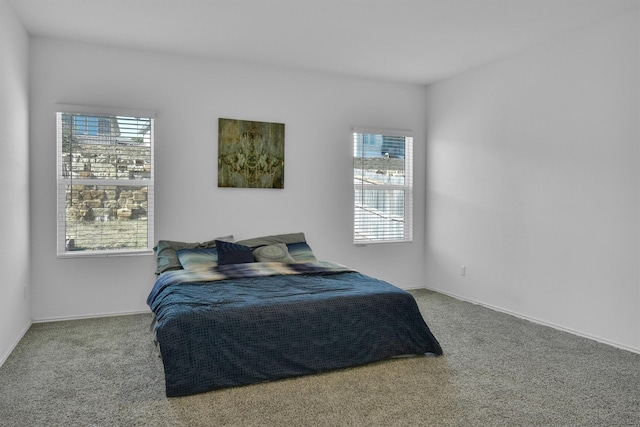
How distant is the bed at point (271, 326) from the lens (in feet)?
8.41

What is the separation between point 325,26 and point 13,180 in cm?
271

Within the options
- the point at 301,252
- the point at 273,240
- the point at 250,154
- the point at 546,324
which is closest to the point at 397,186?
the point at 301,252

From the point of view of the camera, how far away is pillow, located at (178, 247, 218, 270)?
399cm

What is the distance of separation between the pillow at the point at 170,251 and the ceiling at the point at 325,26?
6.08 feet

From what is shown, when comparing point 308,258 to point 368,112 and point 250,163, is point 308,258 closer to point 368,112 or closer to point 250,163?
point 250,163

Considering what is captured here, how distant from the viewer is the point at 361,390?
2.61 m

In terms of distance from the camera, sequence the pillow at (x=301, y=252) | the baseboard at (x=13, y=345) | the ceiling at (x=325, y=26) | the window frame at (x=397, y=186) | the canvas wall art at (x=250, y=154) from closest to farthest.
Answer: the baseboard at (x=13, y=345)
the ceiling at (x=325, y=26)
the pillow at (x=301, y=252)
the canvas wall art at (x=250, y=154)
the window frame at (x=397, y=186)

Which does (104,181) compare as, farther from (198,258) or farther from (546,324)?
(546,324)

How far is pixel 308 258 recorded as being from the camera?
4484mm

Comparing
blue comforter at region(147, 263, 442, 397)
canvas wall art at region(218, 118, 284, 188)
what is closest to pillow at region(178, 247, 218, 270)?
blue comforter at region(147, 263, 442, 397)

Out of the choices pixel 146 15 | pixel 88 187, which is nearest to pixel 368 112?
pixel 146 15

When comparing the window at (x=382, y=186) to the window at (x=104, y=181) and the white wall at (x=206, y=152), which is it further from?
the window at (x=104, y=181)

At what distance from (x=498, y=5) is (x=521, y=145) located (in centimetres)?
147

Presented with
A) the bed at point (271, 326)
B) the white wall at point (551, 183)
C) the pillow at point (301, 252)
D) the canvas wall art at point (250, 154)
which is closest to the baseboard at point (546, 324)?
the white wall at point (551, 183)
